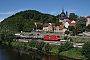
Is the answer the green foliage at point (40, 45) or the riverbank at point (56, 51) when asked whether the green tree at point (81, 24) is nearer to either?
the riverbank at point (56, 51)

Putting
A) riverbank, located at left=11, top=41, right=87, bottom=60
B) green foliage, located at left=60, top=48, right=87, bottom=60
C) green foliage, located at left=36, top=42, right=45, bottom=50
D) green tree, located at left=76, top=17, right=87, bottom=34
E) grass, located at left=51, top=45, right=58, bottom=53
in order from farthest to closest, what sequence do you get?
green tree, located at left=76, top=17, right=87, bottom=34 → green foliage, located at left=36, top=42, right=45, bottom=50 → grass, located at left=51, top=45, right=58, bottom=53 → riverbank, located at left=11, top=41, right=87, bottom=60 → green foliage, located at left=60, top=48, right=87, bottom=60

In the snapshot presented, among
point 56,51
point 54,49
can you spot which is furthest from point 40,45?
point 56,51

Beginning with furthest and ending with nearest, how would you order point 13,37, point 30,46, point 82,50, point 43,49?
point 13,37, point 30,46, point 43,49, point 82,50

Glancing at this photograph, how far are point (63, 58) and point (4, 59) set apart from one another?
13346mm

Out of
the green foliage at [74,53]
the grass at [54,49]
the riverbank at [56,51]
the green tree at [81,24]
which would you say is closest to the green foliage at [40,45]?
the riverbank at [56,51]

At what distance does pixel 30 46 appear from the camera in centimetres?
5631

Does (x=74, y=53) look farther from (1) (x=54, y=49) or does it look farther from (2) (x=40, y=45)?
(2) (x=40, y=45)

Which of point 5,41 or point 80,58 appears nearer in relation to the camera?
point 80,58

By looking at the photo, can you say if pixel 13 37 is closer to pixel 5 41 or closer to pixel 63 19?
pixel 5 41

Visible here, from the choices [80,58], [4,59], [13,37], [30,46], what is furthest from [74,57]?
[13,37]

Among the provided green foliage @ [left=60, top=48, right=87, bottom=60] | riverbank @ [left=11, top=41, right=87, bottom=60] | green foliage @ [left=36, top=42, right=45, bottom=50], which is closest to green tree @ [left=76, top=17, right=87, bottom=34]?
riverbank @ [left=11, top=41, right=87, bottom=60]

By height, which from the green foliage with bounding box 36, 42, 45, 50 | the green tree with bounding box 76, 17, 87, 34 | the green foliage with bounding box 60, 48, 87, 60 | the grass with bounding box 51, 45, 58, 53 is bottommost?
the green foliage with bounding box 60, 48, 87, 60

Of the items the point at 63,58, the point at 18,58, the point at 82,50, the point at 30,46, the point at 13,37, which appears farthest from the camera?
the point at 13,37

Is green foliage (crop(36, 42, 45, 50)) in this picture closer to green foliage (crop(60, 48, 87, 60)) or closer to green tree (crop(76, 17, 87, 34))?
green foliage (crop(60, 48, 87, 60))
